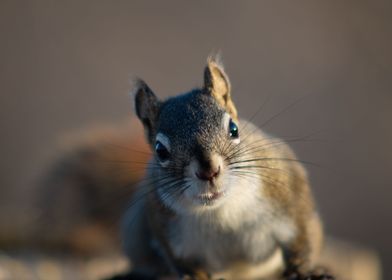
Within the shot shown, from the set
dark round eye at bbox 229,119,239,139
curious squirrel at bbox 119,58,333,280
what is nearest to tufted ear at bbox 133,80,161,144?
curious squirrel at bbox 119,58,333,280

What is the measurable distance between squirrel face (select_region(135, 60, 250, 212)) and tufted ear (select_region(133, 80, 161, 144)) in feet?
0.05

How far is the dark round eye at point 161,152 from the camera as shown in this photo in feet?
6.55

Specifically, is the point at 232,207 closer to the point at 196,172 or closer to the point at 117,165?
the point at 196,172

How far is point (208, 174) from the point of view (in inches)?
72.0

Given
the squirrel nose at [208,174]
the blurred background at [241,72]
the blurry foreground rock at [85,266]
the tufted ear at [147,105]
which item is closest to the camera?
the squirrel nose at [208,174]

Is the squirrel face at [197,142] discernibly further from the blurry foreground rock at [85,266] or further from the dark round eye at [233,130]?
the blurry foreground rock at [85,266]

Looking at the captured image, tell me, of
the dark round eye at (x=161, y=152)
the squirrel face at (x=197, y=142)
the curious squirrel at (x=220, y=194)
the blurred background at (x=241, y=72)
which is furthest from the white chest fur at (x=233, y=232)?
the blurred background at (x=241, y=72)

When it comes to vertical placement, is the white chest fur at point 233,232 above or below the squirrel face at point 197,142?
below

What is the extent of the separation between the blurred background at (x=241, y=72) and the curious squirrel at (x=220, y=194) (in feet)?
8.94

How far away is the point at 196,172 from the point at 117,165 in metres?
1.33

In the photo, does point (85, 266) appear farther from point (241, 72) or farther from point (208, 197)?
point (241, 72)

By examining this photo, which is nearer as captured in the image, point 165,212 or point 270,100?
point 165,212

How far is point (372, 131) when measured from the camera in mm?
5484

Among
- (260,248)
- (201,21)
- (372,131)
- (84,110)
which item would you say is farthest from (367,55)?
(260,248)
